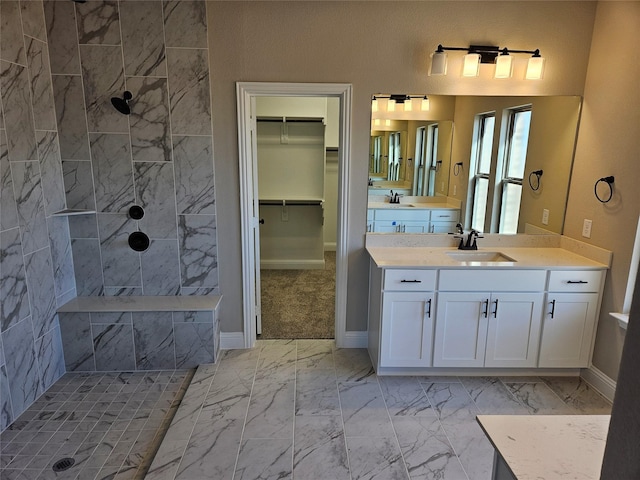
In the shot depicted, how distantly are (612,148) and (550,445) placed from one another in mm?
2370

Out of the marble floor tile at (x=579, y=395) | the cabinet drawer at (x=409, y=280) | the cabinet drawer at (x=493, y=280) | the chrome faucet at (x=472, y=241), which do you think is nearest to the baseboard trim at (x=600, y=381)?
the marble floor tile at (x=579, y=395)

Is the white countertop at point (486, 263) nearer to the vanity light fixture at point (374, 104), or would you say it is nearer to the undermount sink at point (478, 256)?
the undermount sink at point (478, 256)

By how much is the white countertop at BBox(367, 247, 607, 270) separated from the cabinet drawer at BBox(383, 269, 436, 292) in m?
0.05

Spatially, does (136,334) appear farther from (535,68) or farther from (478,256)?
(535,68)

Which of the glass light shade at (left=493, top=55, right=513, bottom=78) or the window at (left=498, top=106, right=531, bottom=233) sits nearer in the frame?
the glass light shade at (left=493, top=55, right=513, bottom=78)

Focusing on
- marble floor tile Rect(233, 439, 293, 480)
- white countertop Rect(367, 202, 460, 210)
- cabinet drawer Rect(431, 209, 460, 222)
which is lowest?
marble floor tile Rect(233, 439, 293, 480)

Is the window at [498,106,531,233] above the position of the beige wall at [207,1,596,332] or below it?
below

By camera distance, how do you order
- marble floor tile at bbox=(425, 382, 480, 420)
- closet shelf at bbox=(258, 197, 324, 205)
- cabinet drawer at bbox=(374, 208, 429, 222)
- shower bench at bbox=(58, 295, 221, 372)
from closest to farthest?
marble floor tile at bbox=(425, 382, 480, 420)
shower bench at bbox=(58, 295, 221, 372)
cabinet drawer at bbox=(374, 208, 429, 222)
closet shelf at bbox=(258, 197, 324, 205)

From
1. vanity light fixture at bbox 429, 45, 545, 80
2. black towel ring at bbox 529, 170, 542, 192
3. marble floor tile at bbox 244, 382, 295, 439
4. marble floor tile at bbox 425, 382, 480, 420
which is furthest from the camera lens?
black towel ring at bbox 529, 170, 542, 192

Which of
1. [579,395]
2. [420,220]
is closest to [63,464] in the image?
Result: [420,220]

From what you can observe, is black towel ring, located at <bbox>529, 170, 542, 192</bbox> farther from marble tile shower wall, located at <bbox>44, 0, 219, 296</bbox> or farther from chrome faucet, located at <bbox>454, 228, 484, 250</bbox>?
marble tile shower wall, located at <bbox>44, 0, 219, 296</bbox>

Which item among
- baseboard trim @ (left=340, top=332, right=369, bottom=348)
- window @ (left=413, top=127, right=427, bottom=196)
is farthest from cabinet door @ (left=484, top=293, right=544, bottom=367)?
window @ (left=413, top=127, right=427, bottom=196)

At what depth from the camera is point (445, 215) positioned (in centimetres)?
328

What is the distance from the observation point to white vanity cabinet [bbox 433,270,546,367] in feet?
8.86
